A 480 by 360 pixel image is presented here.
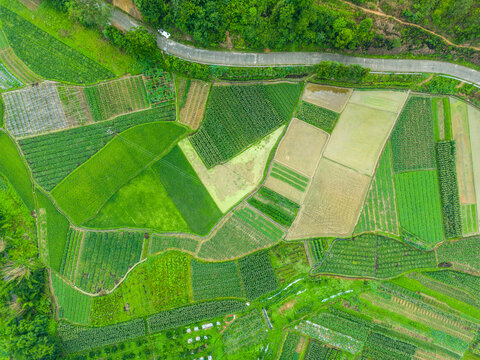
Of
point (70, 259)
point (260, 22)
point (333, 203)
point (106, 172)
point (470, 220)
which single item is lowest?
point (70, 259)

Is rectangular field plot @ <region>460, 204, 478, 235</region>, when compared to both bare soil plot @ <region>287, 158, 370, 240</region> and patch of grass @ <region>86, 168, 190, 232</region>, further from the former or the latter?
patch of grass @ <region>86, 168, 190, 232</region>

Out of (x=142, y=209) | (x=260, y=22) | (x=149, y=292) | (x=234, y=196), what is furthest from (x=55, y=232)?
(x=260, y=22)

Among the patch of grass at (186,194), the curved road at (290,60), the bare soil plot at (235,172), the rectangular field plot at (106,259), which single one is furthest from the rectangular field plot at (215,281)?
the curved road at (290,60)

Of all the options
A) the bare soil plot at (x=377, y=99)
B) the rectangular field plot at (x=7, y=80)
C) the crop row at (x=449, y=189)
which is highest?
the bare soil plot at (x=377, y=99)

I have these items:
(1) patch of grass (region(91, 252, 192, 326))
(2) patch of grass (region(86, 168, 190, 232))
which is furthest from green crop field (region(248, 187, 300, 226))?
(1) patch of grass (region(91, 252, 192, 326))

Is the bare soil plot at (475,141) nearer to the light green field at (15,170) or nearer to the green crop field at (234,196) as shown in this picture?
the green crop field at (234,196)

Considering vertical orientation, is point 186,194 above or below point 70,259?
above

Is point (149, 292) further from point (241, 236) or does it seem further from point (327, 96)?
point (327, 96)
